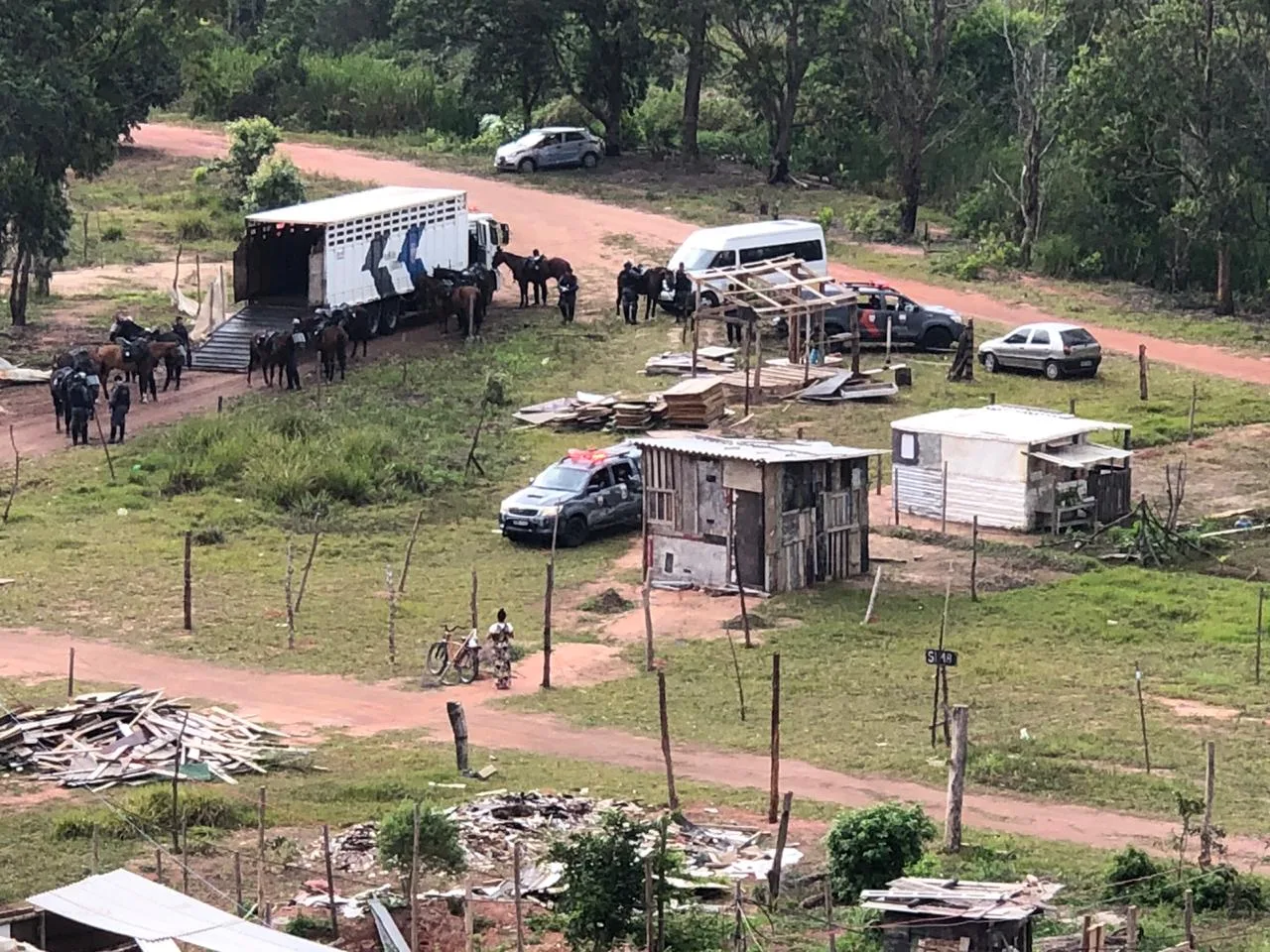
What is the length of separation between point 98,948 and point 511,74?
52204 millimetres

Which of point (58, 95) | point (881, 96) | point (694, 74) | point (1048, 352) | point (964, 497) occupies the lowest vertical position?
point (964, 497)

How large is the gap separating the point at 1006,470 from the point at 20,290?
74.0 ft

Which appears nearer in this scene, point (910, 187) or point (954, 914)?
point (954, 914)

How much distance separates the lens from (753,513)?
34.9m

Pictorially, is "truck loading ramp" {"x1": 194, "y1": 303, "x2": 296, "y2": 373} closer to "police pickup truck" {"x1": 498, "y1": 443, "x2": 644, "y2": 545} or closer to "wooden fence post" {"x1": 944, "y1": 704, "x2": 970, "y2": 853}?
"police pickup truck" {"x1": 498, "y1": 443, "x2": 644, "y2": 545}

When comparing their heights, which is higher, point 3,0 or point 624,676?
point 3,0

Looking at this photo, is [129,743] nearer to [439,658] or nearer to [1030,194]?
[439,658]

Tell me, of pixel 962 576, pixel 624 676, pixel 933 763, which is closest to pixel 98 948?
pixel 933 763

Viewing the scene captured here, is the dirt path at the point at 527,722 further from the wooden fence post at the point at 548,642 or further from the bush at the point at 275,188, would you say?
the bush at the point at 275,188

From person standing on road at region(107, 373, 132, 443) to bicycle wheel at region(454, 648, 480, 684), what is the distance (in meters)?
13.5

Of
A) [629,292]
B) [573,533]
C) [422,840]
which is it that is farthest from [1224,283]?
[422,840]

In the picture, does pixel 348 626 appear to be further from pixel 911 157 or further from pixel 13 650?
pixel 911 157

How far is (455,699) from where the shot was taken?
30.3 metres

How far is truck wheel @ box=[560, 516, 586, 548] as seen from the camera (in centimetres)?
3762
